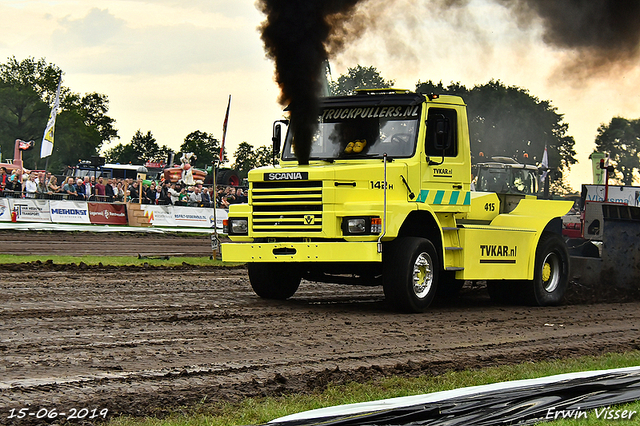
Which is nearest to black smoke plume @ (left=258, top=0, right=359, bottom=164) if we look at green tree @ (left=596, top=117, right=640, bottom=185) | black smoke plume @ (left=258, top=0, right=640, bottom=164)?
black smoke plume @ (left=258, top=0, right=640, bottom=164)

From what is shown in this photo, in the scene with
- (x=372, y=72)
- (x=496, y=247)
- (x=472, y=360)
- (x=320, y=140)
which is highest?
(x=372, y=72)

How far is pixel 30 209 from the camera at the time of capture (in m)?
29.3

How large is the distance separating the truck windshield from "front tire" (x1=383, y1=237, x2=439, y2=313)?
4.39 ft

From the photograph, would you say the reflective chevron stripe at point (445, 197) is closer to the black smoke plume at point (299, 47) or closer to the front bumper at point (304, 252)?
the front bumper at point (304, 252)

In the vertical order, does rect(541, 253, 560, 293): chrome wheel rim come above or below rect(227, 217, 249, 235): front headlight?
below

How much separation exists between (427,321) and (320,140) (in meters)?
3.09

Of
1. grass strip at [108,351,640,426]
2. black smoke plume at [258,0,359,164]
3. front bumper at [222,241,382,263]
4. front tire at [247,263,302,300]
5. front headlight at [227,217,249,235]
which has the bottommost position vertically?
grass strip at [108,351,640,426]

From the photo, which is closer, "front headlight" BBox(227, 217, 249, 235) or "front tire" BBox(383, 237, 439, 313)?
"front tire" BBox(383, 237, 439, 313)

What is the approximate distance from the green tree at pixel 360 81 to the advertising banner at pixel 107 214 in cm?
1531

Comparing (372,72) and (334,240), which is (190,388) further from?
(372,72)

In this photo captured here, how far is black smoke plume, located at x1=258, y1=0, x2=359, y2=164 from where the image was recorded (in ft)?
39.3

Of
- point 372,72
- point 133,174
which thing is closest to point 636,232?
point 372,72

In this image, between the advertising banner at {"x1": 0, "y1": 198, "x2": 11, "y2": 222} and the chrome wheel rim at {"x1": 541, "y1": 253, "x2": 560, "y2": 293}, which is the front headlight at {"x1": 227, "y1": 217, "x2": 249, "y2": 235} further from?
the advertising banner at {"x1": 0, "y1": 198, "x2": 11, "y2": 222}

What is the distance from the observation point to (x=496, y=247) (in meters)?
12.3
